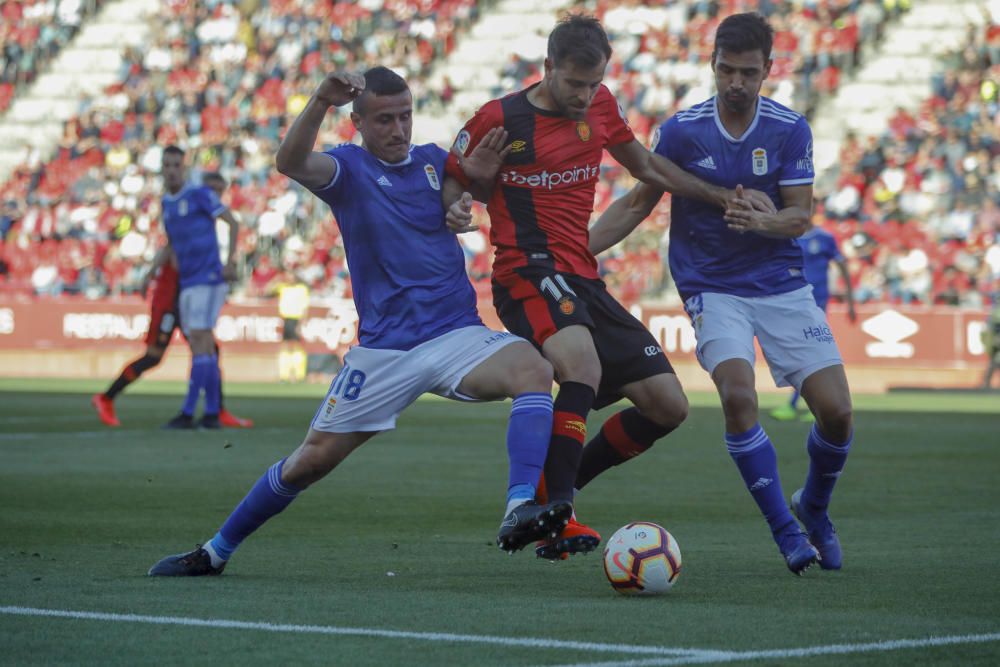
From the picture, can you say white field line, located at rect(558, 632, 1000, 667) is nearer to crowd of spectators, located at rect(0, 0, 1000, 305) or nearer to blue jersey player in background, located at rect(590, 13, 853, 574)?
blue jersey player in background, located at rect(590, 13, 853, 574)

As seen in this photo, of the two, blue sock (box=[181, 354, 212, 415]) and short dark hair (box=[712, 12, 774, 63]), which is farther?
blue sock (box=[181, 354, 212, 415])

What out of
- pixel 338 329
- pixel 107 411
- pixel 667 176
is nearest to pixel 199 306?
pixel 107 411

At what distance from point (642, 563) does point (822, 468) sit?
5.48ft

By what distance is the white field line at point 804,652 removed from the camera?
4.55 metres

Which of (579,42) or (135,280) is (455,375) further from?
(135,280)

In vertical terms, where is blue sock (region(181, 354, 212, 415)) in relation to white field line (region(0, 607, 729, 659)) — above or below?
below

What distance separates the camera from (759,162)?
24.2 ft

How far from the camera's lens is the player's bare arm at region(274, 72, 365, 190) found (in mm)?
6227

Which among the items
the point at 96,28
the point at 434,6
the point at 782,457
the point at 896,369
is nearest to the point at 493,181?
the point at 782,457

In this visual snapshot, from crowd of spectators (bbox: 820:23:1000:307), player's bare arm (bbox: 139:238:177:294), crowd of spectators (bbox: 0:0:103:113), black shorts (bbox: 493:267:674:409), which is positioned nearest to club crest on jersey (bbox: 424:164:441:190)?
black shorts (bbox: 493:267:674:409)

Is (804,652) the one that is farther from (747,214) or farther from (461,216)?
(747,214)

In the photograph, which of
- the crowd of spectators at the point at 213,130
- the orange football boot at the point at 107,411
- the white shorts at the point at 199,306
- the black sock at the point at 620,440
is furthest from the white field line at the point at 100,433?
the crowd of spectators at the point at 213,130

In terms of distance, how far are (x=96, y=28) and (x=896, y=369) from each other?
24.1 meters

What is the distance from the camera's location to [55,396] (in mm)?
21891
